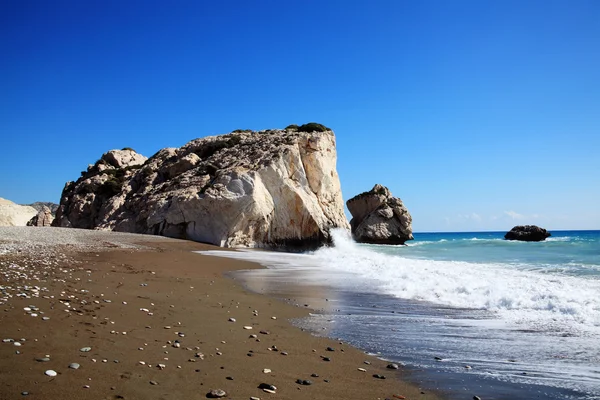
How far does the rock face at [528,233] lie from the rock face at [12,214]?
72108 mm

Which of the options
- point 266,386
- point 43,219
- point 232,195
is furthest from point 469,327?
point 43,219

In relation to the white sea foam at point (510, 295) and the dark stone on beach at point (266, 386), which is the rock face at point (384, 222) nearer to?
the white sea foam at point (510, 295)

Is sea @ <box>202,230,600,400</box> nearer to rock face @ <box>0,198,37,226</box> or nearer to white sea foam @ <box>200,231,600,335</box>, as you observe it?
white sea foam @ <box>200,231,600,335</box>

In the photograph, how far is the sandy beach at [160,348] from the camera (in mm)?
3777

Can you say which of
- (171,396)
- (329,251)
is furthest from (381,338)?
(329,251)

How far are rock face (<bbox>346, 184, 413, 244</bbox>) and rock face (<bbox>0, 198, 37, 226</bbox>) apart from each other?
1661 inches

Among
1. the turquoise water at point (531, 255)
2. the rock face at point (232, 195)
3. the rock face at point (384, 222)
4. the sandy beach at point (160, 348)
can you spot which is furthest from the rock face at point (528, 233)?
the sandy beach at point (160, 348)

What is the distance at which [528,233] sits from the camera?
6800cm

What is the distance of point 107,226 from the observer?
31.4 m

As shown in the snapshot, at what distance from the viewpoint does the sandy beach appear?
3.78 metres

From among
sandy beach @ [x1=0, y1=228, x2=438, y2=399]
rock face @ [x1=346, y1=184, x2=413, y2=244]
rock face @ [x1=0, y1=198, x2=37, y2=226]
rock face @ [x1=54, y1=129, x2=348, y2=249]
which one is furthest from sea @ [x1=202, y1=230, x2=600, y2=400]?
rock face @ [x1=0, y1=198, x2=37, y2=226]

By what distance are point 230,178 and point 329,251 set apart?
26.9 ft

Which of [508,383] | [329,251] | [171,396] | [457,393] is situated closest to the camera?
[171,396]

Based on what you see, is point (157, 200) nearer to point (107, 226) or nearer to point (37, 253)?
point (107, 226)
